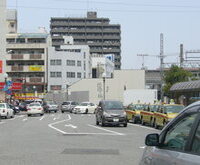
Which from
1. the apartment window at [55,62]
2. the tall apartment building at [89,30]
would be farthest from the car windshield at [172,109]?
the tall apartment building at [89,30]

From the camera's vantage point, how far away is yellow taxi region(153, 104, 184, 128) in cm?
2705

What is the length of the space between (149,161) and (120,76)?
9384cm

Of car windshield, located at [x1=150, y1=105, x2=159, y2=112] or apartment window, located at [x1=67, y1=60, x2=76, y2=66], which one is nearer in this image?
car windshield, located at [x1=150, y1=105, x2=159, y2=112]

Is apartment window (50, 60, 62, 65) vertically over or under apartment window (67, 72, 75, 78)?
over

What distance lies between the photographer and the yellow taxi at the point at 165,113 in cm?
2705

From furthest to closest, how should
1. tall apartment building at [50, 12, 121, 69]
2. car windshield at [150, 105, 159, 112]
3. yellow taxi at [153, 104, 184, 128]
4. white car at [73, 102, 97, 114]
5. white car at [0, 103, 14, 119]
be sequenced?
tall apartment building at [50, 12, 121, 69]
white car at [73, 102, 97, 114]
white car at [0, 103, 14, 119]
car windshield at [150, 105, 159, 112]
yellow taxi at [153, 104, 184, 128]

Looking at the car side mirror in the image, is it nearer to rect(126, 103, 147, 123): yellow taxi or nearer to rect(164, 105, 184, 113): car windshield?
rect(164, 105, 184, 113): car windshield

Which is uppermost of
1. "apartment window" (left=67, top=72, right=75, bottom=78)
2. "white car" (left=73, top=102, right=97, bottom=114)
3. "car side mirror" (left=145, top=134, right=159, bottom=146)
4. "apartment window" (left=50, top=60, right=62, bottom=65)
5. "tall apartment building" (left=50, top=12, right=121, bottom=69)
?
"tall apartment building" (left=50, top=12, right=121, bottom=69)

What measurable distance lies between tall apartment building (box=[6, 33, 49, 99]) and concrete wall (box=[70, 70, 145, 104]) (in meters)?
9.74

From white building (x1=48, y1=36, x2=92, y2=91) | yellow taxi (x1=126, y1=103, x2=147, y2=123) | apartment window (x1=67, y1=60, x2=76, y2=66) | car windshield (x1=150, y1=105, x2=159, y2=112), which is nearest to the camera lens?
car windshield (x1=150, y1=105, x2=159, y2=112)

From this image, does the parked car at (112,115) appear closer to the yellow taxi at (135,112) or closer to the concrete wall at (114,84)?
the yellow taxi at (135,112)

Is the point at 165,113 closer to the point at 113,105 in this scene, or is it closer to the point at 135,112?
the point at 113,105

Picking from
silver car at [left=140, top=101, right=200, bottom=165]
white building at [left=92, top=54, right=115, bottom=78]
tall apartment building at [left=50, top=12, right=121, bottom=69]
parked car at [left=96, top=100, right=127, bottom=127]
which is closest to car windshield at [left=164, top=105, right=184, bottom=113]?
parked car at [left=96, top=100, right=127, bottom=127]

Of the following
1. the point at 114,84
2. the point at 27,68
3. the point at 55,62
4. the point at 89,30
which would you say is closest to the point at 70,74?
the point at 55,62
